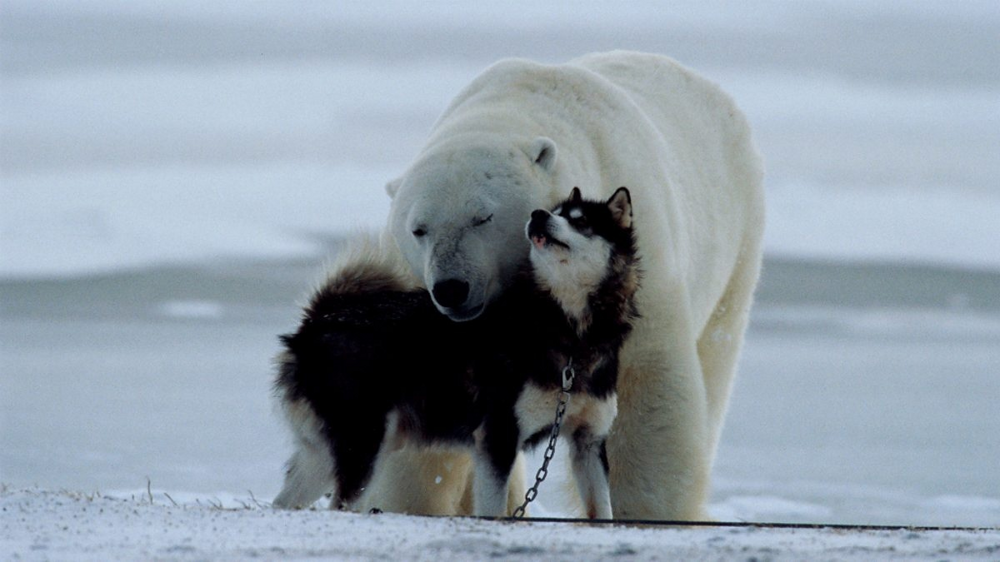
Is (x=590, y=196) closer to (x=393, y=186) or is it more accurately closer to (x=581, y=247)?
(x=581, y=247)

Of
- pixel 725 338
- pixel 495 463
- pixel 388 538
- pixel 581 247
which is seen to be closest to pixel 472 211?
pixel 581 247

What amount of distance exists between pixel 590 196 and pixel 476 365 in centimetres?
84

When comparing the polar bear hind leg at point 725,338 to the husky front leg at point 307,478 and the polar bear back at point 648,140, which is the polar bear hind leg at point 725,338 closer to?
the polar bear back at point 648,140

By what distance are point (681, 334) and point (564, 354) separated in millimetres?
634

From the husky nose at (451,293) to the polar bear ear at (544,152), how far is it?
1.91 feet

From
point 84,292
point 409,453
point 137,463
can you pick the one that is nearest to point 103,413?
point 137,463

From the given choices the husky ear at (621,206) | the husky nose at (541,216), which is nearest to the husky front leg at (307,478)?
the husky nose at (541,216)

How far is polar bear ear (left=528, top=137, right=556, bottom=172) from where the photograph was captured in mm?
4578

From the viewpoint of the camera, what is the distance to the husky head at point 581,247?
412 cm

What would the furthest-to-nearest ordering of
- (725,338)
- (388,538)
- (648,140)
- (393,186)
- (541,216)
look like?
(725,338) < (648,140) < (393,186) < (541,216) < (388,538)

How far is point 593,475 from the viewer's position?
439cm

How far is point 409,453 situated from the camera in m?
5.14

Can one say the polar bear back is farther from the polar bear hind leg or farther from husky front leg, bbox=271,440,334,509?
husky front leg, bbox=271,440,334,509

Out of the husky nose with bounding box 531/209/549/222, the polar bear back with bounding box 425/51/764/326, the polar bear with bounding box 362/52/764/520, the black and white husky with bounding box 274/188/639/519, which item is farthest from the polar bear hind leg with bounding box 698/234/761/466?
the husky nose with bounding box 531/209/549/222
